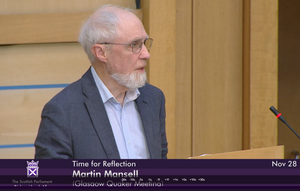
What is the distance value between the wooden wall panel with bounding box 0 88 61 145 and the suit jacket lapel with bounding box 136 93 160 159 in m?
1.15

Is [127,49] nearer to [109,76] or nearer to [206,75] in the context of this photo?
[109,76]

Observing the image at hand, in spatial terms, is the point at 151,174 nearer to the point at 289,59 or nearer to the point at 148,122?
the point at 148,122

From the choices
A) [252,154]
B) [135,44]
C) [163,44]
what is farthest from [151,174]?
[163,44]

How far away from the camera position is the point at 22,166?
60.2 inches

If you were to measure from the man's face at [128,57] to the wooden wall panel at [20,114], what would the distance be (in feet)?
3.80

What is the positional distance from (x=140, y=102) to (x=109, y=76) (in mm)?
203

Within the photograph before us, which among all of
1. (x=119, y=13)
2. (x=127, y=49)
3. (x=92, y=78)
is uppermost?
(x=119, y=13)

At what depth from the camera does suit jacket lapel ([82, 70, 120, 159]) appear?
2.07 metres

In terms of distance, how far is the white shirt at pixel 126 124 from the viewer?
7.09 ft

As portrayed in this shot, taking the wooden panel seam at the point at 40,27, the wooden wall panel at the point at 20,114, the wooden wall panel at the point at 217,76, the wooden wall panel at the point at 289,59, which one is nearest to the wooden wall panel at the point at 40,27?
the wooden panel seam at the point at 40,27

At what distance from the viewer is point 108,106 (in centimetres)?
222

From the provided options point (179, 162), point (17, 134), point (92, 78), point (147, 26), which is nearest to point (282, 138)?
point (147, 26)

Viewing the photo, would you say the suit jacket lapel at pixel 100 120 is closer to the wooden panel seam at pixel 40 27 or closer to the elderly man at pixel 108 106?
the elderly man at pixel 108 106

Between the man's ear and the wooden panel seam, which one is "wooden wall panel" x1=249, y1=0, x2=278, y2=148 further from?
the man's ear
